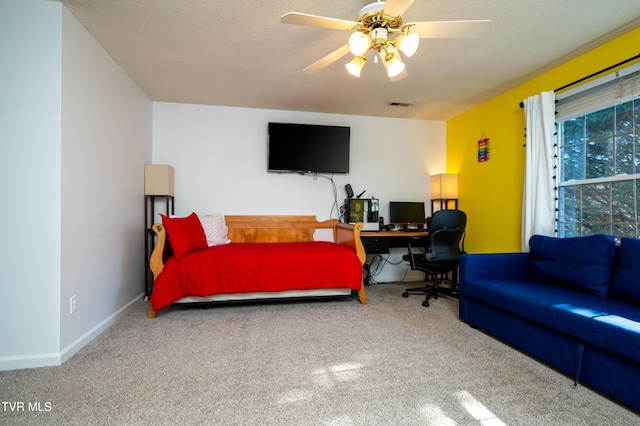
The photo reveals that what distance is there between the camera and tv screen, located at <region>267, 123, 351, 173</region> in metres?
3.86

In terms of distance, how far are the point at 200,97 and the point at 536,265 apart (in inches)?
146

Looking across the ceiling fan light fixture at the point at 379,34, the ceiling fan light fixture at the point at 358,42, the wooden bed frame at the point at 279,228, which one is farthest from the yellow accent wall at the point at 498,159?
the ceiling fan light fixture at the point at 358,42

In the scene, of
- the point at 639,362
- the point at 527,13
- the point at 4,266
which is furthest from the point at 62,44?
the point at 639,362

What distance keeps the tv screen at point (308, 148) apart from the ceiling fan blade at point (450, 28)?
2202 mm

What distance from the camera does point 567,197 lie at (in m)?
2.81

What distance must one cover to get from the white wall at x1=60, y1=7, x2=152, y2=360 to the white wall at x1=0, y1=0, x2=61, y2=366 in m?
0.06

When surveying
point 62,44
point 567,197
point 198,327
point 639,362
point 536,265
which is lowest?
point 198,327

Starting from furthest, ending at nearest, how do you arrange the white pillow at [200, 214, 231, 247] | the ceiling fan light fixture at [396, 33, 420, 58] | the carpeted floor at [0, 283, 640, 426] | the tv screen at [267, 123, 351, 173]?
the tv screen at [267, 123, 351, 173] → the white pillow at [200, 214, 231, 247] → the ceiling fan light fixture at [396, 33, 420, 58] → the carpeted floor at [0, 283, 640, 426]

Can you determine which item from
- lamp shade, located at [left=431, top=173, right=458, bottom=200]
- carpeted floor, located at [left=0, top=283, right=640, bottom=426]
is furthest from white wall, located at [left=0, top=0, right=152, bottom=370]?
lamp shade, located at [left=431, top=173, right=458, bottom=200]

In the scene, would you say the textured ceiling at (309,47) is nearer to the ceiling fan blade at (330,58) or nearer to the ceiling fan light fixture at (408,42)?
the ceiling fan blade at (330,58)

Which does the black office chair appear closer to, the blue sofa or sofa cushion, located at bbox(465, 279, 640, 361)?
the blue sofa

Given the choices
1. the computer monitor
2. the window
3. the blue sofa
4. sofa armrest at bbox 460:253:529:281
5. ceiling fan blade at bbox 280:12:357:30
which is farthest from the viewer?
the computer monitor

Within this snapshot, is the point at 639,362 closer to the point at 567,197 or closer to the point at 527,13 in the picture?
the point at 567,197

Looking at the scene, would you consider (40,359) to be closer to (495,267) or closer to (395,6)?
(395,6)
